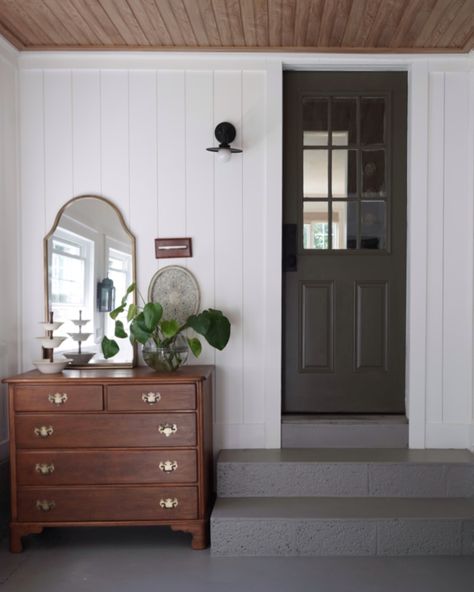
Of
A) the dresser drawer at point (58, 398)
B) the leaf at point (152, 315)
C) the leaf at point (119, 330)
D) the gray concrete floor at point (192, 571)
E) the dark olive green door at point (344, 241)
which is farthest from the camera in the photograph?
the dark olive green door at point (344, 241)

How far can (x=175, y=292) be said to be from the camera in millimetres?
3615

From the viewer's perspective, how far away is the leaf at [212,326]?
333 cm

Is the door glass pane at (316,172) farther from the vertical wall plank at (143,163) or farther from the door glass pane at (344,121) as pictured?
the vertical wall plank at (143,163)

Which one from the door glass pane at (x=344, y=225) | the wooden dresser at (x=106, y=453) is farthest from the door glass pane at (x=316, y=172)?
the wooden dresser at (x=106, y=453)

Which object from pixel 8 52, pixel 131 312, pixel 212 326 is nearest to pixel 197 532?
pixel 212 326

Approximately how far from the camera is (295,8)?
303cm

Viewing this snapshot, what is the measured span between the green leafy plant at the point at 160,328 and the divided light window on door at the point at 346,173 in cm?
84

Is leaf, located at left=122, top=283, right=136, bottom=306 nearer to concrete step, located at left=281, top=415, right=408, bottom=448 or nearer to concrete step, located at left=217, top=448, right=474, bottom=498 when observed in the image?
concrete step, located at left=217, top=448, right=474, bottom=498

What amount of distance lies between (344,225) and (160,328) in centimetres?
137

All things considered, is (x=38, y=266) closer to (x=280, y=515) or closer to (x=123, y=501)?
(x=123, y=501)

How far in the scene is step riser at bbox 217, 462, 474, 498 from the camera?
332 cm

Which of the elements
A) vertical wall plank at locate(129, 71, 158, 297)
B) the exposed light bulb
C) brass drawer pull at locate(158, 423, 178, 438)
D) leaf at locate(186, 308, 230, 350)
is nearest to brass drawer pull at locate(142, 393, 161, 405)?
brass drawer pull at locate(158, 423, 178, 438)

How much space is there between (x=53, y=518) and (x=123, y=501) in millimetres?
389

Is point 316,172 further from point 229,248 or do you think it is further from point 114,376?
point 114,376
